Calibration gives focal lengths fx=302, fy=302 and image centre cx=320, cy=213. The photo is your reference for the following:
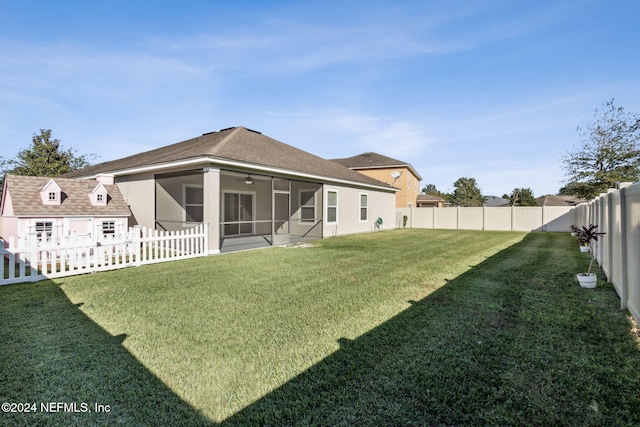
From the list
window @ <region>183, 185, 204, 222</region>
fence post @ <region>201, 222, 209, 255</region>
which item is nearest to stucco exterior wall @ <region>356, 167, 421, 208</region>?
window @ <region>183, 185, 204, 222</region>

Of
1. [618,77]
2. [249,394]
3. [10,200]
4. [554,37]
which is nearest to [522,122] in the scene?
[618,77]

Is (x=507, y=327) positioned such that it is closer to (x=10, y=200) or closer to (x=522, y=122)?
(x=10, y=200)

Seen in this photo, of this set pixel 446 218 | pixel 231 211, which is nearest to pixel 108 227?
pixel 231 211

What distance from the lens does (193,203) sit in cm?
1222

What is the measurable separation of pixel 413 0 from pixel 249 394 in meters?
11.1

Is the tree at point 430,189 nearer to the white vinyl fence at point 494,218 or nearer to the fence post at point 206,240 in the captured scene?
the white vinyl fence at point 494,218

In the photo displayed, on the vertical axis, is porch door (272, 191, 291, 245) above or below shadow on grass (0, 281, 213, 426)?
above

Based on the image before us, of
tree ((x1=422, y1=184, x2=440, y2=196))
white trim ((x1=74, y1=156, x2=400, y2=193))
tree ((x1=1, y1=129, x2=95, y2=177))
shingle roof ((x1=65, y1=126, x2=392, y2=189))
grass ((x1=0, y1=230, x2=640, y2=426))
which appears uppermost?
tree ((x1=422, y1=184, x2=440, y2=196))

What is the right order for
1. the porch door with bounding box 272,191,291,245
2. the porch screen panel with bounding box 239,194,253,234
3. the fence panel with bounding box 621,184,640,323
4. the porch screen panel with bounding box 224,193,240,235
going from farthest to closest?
1. the porch door with bounding box 272,191,291,245
2. the porch screen panel with bounding box 239,194,253,234
3. the porch screen panel with bounding box 224,193,240,235
4. the fence panel with bounding box 621,184,640,323

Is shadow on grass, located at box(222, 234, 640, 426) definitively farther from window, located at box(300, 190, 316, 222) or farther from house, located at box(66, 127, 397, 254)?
window, located at box(300, 190, 316, 222)

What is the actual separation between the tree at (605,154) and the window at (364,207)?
47.1 feet

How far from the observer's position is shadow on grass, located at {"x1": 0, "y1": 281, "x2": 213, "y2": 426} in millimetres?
2064

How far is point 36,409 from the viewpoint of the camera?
7.09 ft

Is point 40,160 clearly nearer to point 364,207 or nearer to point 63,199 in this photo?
point 63,199
